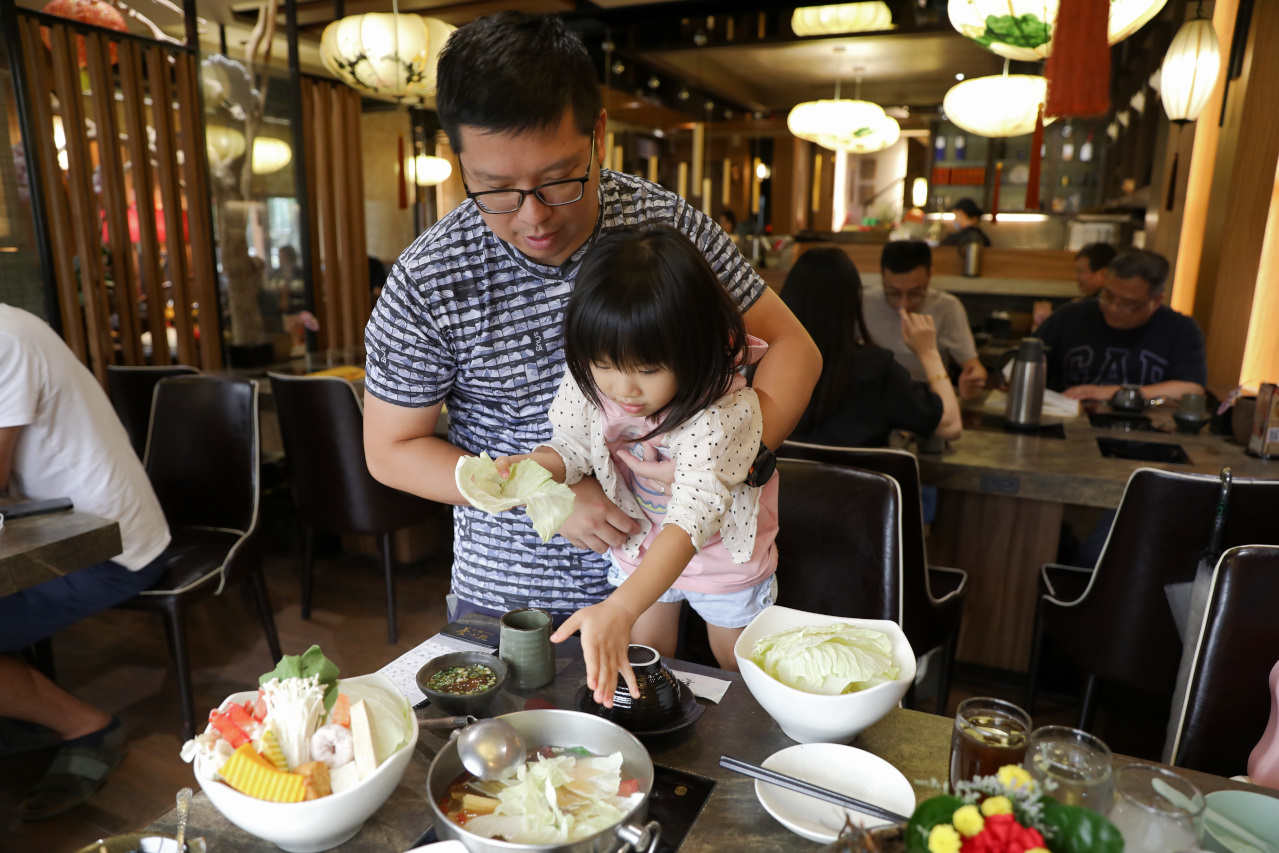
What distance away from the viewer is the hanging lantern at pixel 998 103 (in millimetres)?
4449

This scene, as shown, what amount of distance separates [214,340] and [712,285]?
456 cm

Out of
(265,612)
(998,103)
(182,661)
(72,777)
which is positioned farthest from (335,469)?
(998,103)

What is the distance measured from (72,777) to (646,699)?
7.25ft

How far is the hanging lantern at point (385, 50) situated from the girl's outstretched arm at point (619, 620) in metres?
3.40

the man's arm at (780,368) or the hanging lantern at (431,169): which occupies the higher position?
the hanging lantern at (431,169)

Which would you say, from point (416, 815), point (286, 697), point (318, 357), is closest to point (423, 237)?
point (286, 697)

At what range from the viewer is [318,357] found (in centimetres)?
469

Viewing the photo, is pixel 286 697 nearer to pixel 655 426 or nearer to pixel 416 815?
pixel 416 815

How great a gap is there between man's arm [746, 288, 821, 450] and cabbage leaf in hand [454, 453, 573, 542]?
1.29ft

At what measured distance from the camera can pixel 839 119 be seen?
617 cm

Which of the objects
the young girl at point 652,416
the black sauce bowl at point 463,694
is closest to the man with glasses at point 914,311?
the young girl at point 652,416

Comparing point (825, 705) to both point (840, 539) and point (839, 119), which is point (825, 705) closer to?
point (840, 539)

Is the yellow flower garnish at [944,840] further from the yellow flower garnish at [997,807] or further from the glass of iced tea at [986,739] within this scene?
the glass of iced tea at [986,739]

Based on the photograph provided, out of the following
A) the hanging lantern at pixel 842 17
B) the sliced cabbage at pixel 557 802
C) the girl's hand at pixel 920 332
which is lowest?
the sliced cabbage at pixel 557 802
